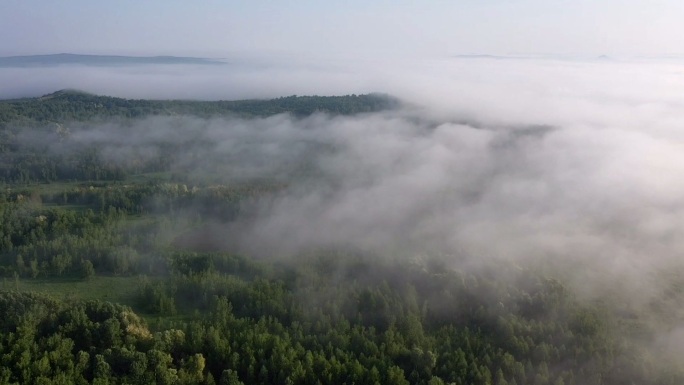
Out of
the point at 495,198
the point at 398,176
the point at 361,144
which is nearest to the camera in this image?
the point at 495,198

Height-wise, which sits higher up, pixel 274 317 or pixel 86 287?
pixel 274 317

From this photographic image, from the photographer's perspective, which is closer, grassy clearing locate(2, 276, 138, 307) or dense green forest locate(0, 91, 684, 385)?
dense green forest locate(0, 91, 684, 385)

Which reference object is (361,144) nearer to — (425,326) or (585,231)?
(585,231)

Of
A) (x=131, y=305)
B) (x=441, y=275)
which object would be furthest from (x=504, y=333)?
(x=131, y=305)

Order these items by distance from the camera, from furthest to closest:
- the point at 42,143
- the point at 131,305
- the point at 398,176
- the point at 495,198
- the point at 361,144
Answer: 1. the point at 361,144
2. the point at 42,143
3. the point at 398,176
4. the point at 495,198
5. the point at 131,305

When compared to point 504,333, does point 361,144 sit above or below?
above

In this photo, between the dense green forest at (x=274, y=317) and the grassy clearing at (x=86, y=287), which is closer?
the dense green forest at (x=274, y=317)

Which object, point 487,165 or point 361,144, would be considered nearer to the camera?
point 487,165

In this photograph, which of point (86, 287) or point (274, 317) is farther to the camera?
point (86, 287)
